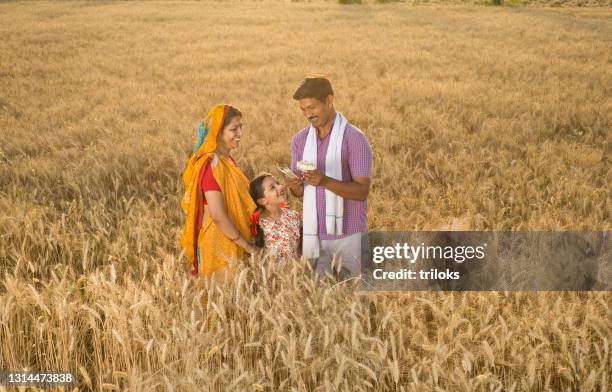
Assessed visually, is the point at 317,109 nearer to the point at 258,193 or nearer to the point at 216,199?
the point at 258,193

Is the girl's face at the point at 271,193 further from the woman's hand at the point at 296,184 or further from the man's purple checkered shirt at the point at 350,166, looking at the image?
the man's purple checkered shirt at the point at 350,166

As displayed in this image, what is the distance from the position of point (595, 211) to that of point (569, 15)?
75.6ft

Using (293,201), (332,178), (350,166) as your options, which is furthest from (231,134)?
(293,201)

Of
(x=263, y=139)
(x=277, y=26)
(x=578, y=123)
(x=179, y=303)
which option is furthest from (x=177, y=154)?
(x=277, y=26)

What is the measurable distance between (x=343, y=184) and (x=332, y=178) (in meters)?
0.08

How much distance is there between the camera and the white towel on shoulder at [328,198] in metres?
3.48

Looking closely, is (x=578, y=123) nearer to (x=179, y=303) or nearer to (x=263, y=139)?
(x=263, y=139)

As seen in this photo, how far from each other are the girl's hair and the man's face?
19.1 inches

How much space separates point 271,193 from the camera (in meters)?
3.44

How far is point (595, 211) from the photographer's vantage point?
4.47 metres

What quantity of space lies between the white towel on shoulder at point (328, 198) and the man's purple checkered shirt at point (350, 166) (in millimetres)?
40

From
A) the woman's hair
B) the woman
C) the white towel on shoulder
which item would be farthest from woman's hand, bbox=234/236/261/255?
the woman's hair

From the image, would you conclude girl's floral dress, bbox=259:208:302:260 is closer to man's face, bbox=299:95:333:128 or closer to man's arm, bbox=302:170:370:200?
man's arm, bbox=302:170:370:200

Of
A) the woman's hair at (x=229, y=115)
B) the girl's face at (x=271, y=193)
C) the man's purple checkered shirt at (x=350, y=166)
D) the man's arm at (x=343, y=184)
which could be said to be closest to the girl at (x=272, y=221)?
the girl's face at (x=271, y=193)
